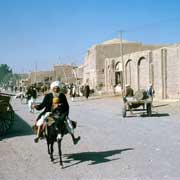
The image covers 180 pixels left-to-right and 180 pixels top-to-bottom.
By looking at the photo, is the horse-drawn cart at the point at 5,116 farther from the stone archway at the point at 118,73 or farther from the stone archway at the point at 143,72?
the stone archway at the point at 118,73

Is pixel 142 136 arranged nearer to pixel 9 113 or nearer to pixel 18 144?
pixel 18 144

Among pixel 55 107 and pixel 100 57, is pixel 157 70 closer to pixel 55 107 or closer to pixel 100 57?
pixel 100 57

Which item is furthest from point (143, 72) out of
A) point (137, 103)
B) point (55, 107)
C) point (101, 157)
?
point (55, 107)

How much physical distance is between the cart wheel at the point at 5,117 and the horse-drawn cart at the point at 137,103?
7071mm

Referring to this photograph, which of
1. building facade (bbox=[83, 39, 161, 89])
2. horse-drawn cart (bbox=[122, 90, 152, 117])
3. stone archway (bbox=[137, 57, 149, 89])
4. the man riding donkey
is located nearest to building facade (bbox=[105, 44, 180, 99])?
stone archway (bbox=[137, 57, 149, 89])

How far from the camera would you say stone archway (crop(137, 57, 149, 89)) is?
41000mm

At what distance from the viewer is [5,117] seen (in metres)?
14.6

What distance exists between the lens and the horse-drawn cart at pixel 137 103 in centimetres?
2061

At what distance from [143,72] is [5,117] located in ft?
94.7

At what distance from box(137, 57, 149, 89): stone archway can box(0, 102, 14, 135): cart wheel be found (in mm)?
27166

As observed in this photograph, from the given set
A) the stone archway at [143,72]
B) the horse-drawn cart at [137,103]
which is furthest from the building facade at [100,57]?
the horse-drawn cart at [137,103]

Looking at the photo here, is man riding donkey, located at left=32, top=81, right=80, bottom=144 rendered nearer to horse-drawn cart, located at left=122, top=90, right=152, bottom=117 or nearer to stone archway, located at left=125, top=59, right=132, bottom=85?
horse-drawn cart, located at left=122, top=90, right=152, bottom=117

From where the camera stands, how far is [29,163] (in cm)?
898

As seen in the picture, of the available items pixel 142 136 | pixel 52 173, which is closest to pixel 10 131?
pixel 142 136
